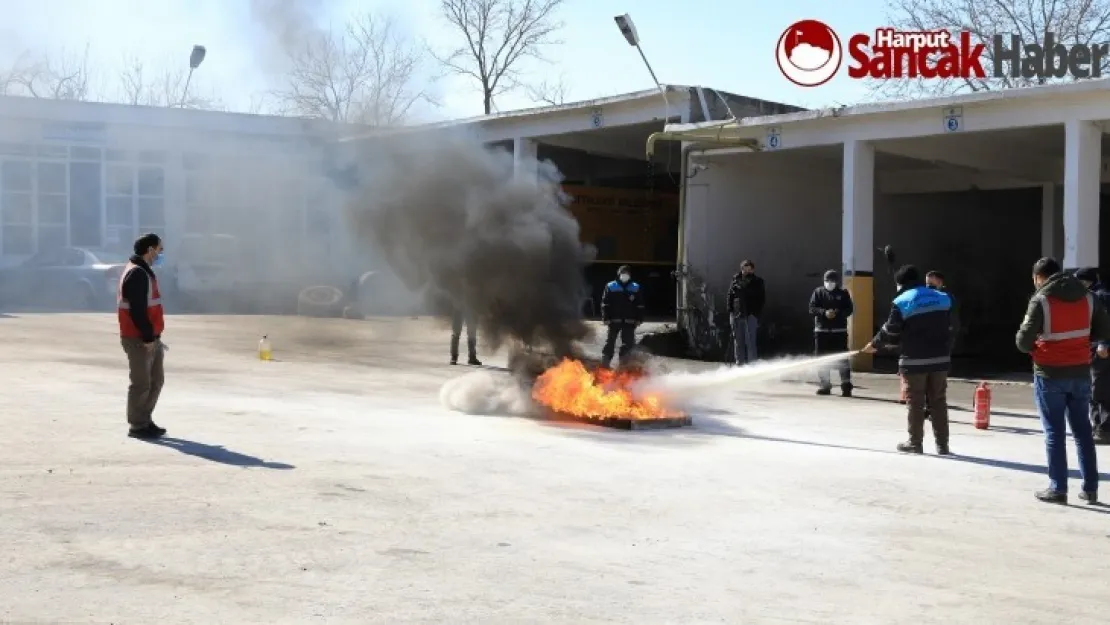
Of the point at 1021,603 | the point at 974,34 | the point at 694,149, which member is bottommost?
the point at 1021,603

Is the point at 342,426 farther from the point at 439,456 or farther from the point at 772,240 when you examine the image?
the point at 772,240

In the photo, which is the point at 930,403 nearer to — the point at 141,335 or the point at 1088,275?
the point at 1088,275

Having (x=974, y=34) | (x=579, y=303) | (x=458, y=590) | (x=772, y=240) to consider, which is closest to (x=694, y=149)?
(x=772, y=240)

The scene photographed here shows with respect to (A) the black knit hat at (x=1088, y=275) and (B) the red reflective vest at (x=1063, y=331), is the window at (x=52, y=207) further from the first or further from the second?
(B) the red reflective vest at (x=1063, y=331)

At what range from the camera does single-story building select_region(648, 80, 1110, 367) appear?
17.0 m

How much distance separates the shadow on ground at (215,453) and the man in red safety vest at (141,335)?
0.28 m

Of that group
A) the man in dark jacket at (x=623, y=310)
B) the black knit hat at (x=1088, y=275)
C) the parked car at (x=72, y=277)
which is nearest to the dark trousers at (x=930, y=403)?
the black knit hat at (x=1088, y=275)

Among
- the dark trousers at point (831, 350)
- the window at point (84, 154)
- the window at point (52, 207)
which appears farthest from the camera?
the window at point (52, 207)

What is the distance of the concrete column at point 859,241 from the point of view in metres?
19.1

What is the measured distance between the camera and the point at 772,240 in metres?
24.5

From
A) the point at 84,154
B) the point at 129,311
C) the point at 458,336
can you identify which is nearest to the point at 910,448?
the point at 129,311

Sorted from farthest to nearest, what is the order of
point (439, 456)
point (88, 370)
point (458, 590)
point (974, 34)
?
point (974, 34), point (88, 370), point (439, 456), point (458, 590)

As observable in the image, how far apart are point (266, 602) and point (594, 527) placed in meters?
2.34

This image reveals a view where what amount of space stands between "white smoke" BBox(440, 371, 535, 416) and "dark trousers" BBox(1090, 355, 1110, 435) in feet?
18.5
